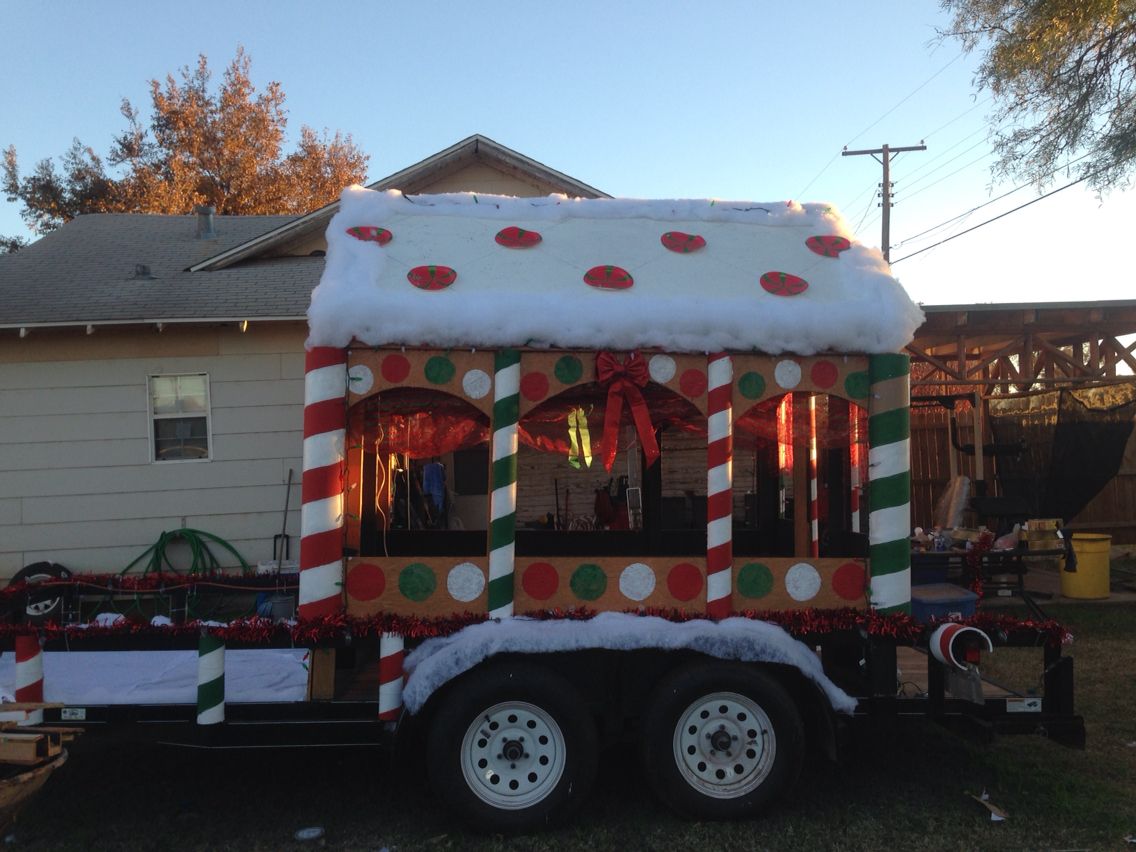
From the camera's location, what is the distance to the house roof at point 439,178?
1138 cm

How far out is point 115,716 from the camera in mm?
4332

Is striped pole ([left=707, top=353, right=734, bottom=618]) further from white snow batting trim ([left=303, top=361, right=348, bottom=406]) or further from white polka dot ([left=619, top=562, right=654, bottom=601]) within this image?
Result: white snow batting trim ([left=303, top=361, right=348, bottom=406])

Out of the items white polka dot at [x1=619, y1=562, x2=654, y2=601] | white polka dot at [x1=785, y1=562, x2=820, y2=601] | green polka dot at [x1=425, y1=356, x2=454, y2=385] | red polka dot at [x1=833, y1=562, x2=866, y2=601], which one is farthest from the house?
red polka dot at [x1=833, y1=562, x2=866, y2=601]

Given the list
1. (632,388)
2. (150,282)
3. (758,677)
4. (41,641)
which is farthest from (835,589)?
(150,282)

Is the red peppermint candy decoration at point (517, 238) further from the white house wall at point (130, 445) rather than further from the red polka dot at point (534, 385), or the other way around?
the white house wall at point (130, 445)

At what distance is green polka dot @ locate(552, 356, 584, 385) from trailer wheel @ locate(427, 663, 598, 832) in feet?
4.68

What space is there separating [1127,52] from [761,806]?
28.5 feet

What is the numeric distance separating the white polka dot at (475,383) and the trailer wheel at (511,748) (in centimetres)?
134

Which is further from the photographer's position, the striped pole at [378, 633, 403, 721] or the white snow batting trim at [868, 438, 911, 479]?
the white snow batting trim at [868, 438, 911, 479]

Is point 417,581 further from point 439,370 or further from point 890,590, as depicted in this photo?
point 890,590

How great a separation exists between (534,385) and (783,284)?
144 centimetres

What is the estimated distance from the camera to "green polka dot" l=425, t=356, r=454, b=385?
4.52 meters

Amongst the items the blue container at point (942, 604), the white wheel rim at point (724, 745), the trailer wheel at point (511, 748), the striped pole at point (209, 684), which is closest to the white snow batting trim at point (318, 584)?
the striped pole at point (209, 684)

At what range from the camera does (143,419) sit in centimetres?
1014
